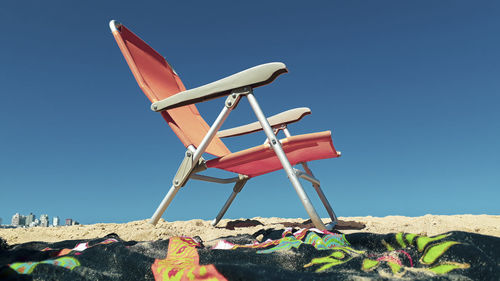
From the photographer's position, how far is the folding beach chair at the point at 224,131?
7.25 ft

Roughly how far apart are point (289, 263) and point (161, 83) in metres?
2.53

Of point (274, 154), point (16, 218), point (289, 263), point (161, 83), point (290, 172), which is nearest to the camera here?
point (289, 263)

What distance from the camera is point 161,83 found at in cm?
Result: 321

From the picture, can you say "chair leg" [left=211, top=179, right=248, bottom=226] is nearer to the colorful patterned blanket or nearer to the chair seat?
the chair seat

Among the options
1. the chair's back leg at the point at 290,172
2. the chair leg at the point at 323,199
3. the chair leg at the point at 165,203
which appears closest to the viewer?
the chair's back leg at the point at 290,172

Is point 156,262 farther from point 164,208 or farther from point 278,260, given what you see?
point 164,208

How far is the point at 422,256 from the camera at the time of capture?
1.07 metres

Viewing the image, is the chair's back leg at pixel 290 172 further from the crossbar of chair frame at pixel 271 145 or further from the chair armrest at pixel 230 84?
the chair armrest at pixel 230 84

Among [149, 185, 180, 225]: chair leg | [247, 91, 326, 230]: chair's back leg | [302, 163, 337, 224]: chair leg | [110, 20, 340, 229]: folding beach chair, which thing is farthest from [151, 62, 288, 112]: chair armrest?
[302, 163, 337, 224]: chair leg

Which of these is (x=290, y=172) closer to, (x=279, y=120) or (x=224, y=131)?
(x=279, y=120)

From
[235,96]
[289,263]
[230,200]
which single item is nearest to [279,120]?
[230,200]

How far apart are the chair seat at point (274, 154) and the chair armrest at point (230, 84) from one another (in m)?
0.45

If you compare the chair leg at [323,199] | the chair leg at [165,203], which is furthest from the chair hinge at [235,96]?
the chair leg at [323,199]

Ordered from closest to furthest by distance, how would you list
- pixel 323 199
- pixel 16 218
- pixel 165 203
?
1. pixel 165 203
2. pixel 323 199
3. pixel 16 218
